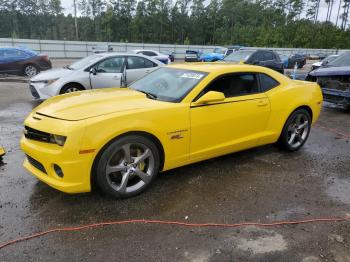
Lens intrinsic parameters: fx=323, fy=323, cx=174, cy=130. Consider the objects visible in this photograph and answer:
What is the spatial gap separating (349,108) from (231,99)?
690cm

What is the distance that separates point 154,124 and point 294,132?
2.83 meters

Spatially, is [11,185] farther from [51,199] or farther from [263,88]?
[263,88]

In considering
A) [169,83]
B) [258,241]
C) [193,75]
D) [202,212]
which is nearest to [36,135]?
[169,83]

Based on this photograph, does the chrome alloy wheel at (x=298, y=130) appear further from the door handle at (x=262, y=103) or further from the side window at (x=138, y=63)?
the side window at (x=138, y=63)

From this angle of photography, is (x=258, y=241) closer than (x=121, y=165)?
Yes

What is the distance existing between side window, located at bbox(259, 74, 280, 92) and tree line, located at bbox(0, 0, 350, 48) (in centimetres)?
7363

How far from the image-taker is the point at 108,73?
341 inches

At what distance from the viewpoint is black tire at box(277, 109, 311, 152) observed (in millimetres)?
5203

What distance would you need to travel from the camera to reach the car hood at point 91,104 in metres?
3.49

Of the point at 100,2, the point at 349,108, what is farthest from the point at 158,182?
the point at 100,2

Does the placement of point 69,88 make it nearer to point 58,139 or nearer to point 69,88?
point 69,88

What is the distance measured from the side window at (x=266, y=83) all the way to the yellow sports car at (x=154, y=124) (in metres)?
0.02

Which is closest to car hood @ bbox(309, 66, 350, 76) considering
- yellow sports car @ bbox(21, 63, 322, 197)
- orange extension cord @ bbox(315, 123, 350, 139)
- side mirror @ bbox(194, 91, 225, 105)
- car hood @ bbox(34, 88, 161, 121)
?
orange extension cord @ bbox(315, 123, 350, 139)

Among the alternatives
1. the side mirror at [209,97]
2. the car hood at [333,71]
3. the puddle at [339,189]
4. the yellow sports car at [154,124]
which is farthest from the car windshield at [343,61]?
the side mirror at [209,97]
